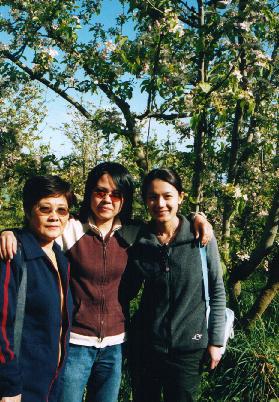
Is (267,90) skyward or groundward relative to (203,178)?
skyward

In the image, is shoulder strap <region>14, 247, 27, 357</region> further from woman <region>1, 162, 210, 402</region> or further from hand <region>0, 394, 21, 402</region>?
woman <region>1, 162, 210, 402</region>

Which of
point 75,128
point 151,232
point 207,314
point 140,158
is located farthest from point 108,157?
point 75,128

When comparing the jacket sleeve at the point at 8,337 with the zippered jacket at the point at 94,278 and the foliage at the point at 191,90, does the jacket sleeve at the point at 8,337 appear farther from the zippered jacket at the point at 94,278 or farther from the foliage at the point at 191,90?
the foliage at the point at 191,90

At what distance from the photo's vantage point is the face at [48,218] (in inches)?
90.0

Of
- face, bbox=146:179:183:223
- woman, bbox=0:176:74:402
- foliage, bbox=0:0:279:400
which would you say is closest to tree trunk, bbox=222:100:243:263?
foliage, bbox=0:0:279:400

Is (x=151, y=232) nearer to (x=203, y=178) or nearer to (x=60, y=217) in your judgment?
(x=60, y=217)

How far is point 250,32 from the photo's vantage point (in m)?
3.66

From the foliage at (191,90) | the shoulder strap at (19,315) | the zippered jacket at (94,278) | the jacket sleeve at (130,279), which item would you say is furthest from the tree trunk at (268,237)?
the shoulder strap at (19,315)

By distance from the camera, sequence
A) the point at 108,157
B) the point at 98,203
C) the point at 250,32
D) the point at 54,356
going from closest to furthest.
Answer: the point at 54,356
the point at 98,203
the point at 250,32
the point at 108,157

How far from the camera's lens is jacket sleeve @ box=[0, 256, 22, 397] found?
194 centimetres

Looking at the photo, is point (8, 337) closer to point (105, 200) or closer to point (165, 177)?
point (105, 200)

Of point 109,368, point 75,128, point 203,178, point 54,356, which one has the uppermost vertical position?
point 75,128

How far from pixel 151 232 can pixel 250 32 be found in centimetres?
226

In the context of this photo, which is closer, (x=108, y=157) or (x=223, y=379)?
(x=223, y=379)
